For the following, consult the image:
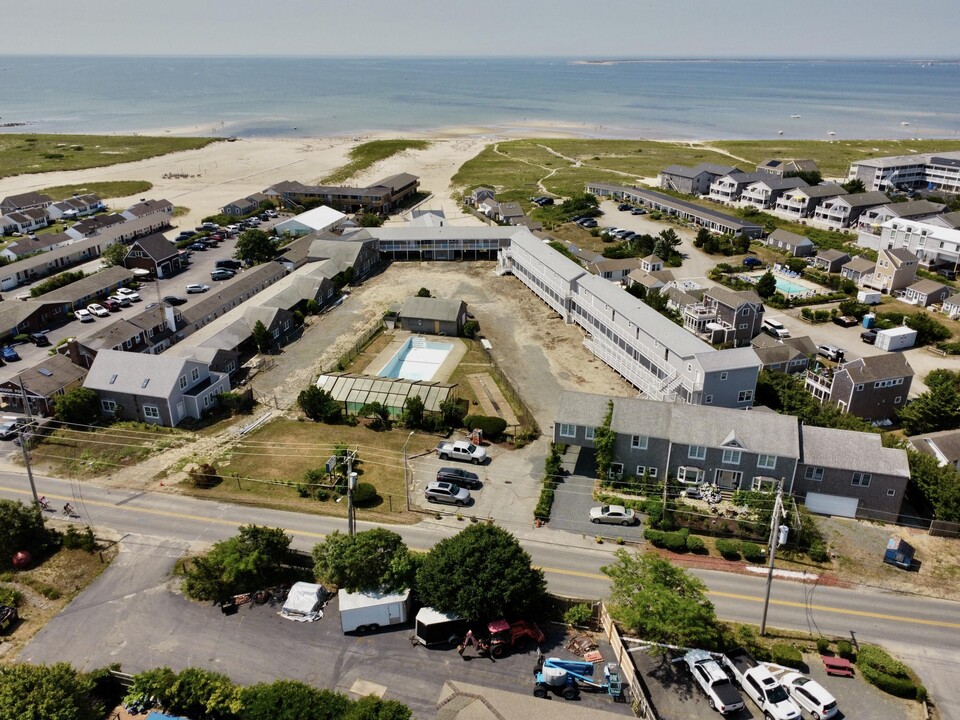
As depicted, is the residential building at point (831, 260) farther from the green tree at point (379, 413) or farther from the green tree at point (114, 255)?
the green tree at point (114, 255)

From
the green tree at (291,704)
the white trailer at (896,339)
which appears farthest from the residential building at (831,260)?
the green tree at (291,704)

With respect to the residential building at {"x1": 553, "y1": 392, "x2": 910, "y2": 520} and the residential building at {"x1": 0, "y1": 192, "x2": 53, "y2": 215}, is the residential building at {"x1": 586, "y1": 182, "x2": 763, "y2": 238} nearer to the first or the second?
the residential building at {"x1": 553, "y1": 392, "x2": 910, "y2": 520}

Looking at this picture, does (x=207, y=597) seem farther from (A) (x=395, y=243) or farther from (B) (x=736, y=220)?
(B) (x=736, y=220)

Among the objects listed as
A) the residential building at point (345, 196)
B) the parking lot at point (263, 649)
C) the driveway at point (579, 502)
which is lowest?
the parking lot at point (263, 649)

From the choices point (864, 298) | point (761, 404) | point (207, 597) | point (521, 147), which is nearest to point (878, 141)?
point (521, 147)

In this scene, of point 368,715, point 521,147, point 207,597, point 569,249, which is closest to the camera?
point 368,715

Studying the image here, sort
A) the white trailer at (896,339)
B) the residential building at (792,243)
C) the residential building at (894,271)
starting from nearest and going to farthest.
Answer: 1. the white trailer at (896,339)
2. the residential building at (894,271)
3. the residential building at (792,243)
